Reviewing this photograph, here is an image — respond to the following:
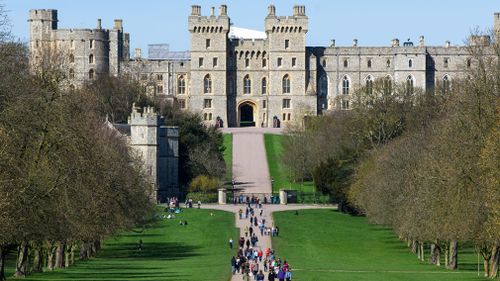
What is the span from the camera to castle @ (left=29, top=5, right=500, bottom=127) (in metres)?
116

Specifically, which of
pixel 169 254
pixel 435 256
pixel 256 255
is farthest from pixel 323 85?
pixel 256 255

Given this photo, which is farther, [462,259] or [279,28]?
[279,28]

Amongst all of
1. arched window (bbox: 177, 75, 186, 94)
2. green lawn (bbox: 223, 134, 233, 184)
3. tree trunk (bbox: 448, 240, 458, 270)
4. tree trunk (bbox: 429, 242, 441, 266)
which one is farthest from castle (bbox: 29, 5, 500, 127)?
tree trunk (bbox: 448, 240, 458, 270)

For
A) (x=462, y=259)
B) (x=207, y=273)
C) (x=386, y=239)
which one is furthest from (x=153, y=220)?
(x=207, y=273)

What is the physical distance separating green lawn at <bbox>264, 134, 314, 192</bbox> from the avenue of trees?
287 inches

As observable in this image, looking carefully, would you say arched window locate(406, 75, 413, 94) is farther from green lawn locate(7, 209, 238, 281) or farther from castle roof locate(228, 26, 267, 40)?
green lawn locate(7, 209, 238, 281)

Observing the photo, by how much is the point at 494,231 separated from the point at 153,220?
85.0ft

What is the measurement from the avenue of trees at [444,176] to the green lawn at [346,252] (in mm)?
846

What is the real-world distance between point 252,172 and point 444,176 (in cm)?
4868

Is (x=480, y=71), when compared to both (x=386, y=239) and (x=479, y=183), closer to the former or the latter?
(x=479, y=183)

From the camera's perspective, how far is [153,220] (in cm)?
6153

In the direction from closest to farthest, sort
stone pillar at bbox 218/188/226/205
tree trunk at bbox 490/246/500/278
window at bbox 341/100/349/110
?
tree trunk at bbox 490/246/500/278, stone pillar at bbox 218/188/226/205, window at bbox 341/100/349/110

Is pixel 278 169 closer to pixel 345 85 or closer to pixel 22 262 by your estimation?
pixel 345 85

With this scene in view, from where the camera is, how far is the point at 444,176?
42656 mm
